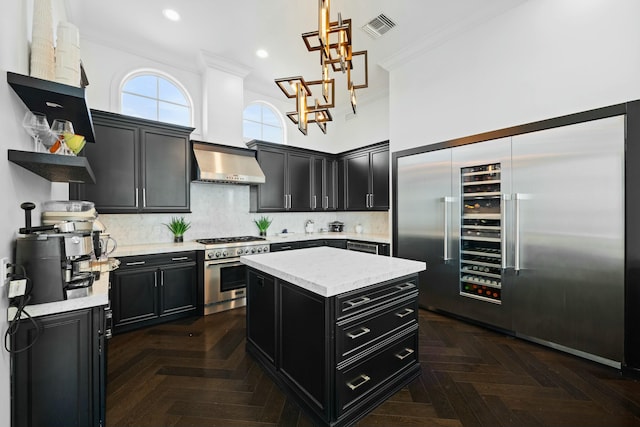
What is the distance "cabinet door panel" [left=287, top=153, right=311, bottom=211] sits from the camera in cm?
499

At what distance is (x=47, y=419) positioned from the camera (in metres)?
1.43

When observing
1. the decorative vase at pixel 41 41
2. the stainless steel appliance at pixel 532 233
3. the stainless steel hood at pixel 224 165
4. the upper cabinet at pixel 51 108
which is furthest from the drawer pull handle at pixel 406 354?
the stainless steel hood at pixel 224 165

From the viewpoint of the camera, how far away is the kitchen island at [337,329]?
5.61 ft

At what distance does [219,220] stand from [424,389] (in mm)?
3633

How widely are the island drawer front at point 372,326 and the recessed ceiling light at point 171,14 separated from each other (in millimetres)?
3786

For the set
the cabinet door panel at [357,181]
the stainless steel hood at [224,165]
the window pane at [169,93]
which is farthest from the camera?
the cabinet door panel at [357,181]

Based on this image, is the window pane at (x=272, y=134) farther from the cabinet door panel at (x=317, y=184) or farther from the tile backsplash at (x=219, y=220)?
the tile backsplash at (x=219, y=220)

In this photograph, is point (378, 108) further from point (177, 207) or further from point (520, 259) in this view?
point (177, 207)

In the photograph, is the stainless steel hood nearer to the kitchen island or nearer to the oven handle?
the oven handle

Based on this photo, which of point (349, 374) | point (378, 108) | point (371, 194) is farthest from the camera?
point (378, 108)

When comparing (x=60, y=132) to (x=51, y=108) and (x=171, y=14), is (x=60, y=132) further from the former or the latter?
(x=171, y=14)

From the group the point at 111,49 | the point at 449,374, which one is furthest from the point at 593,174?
the point at 111,49

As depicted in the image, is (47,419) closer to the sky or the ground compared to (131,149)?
closer to the ground

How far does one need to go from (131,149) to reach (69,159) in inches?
82.7
